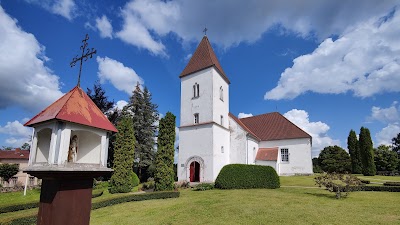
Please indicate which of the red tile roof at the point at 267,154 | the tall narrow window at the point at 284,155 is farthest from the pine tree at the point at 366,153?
the red tile roof at the point at 267,154

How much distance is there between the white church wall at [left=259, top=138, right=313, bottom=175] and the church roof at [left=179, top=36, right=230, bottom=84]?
39.0 feet

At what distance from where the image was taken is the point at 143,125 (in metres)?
34.8

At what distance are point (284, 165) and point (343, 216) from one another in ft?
74.0

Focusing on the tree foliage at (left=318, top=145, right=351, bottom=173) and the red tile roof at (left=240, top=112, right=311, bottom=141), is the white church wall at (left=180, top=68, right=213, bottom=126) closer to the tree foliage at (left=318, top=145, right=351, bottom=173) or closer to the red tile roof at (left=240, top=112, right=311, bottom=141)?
the red tile roof at (left=240, top=112, right=311, bottom=141)

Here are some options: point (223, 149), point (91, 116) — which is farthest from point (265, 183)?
point (91, 116)

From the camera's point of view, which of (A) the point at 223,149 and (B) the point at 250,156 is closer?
(A) the point at 223,149

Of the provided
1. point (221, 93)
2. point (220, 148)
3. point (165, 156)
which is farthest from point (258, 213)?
point (221, 93)

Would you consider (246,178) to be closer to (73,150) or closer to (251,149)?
(251,149)

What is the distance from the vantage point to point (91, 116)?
4469 mm

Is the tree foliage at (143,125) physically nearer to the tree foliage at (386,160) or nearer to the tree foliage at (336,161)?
the tree foliage at (336,161)

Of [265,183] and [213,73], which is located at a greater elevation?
[213,73]

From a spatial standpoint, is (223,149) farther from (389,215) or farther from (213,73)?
(389,215)

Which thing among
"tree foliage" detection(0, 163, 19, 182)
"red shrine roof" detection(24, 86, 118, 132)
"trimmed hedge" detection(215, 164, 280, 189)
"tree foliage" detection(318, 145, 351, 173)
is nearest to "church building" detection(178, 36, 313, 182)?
"trimmed hedge" detection(215, 164, 280, 189)

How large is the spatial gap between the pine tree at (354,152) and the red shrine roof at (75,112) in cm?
4163
